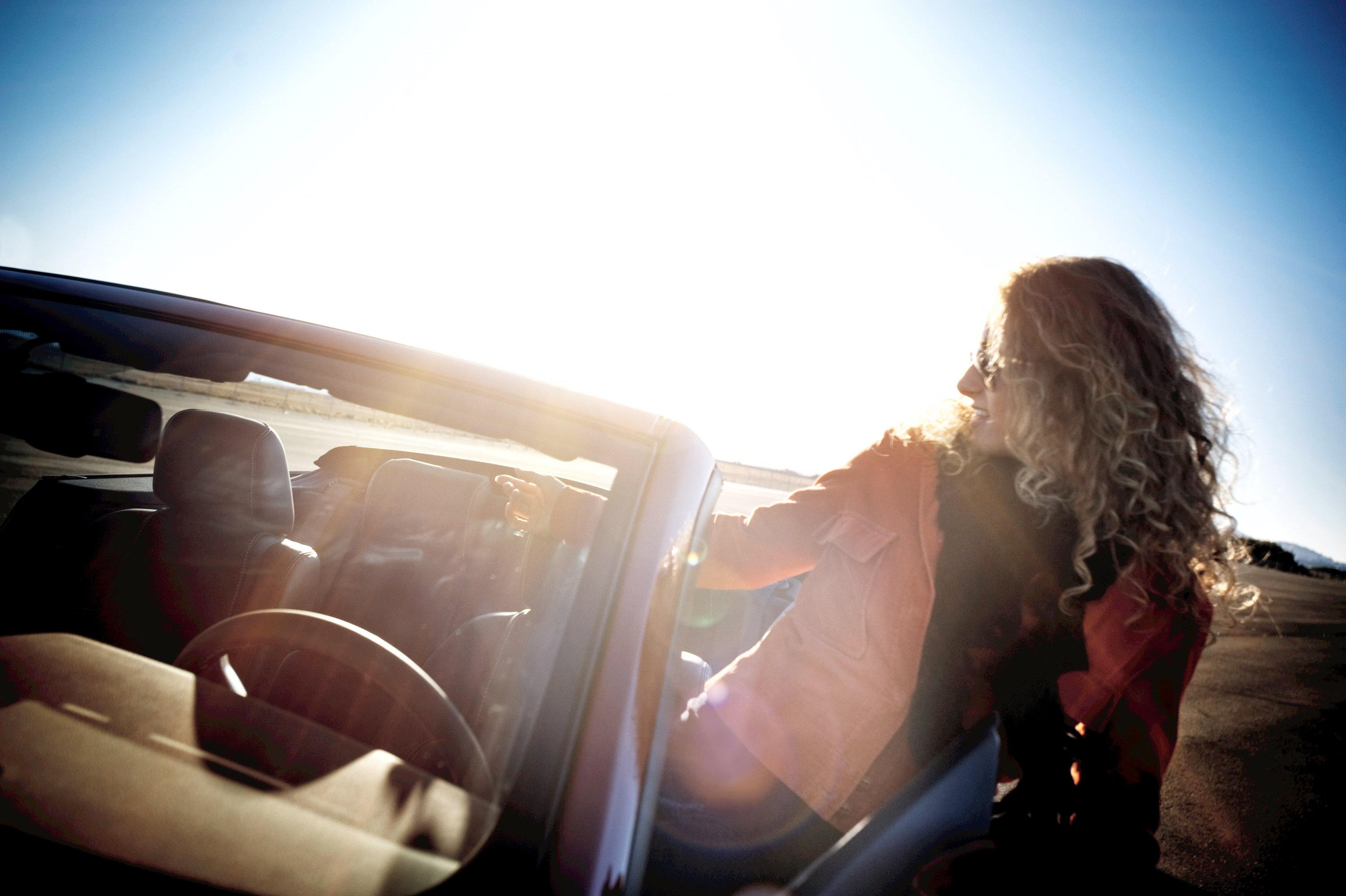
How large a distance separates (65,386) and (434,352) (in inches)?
48.8

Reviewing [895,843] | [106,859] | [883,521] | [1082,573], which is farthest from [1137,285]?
[106,859]

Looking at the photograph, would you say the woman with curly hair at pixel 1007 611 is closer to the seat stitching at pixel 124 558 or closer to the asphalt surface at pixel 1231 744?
the asphalt surface at pixel 1231 744

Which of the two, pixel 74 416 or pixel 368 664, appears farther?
pixel 74 416

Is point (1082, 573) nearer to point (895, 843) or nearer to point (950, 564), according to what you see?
point (950, 564)

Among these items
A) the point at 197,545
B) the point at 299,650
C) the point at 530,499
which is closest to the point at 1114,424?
the point at 530,499

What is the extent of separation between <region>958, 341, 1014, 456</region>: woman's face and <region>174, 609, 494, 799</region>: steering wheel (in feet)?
4.74

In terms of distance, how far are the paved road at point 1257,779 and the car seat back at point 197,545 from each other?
2.99 meters

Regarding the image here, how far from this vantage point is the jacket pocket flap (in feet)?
4.82

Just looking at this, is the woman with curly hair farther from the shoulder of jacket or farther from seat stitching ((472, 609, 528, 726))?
seat stitching ((472, 609, 528, 726))

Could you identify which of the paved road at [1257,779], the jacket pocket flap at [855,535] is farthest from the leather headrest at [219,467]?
the paved road at [1257,779]

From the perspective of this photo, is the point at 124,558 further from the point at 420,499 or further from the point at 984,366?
the point at 984,366

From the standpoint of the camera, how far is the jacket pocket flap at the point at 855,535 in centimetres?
147

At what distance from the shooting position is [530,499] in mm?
1651

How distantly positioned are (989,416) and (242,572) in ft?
8.20
